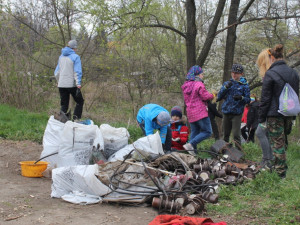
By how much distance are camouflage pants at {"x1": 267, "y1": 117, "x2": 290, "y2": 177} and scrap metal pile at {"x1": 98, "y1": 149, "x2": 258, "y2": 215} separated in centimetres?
39

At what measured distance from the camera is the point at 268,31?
1352 centimetres

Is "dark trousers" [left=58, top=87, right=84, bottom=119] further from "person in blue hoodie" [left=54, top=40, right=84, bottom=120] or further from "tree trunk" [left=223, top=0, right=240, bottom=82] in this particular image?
"tree trunk" [left=223, top=0, right=240, bottom=82]

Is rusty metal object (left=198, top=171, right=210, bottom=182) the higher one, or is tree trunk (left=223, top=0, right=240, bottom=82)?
tree trunk (left=223, top=0, right=240, bottom=82)

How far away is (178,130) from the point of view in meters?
7.26

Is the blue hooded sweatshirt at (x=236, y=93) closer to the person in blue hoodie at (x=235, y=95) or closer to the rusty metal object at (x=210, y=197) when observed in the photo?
the person in blue hoodie at (x=235, y=95)

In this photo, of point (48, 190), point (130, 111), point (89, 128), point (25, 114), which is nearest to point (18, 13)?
point (25, 114)

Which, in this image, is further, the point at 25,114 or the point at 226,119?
the point at 25,114

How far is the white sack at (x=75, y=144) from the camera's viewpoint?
5.63m

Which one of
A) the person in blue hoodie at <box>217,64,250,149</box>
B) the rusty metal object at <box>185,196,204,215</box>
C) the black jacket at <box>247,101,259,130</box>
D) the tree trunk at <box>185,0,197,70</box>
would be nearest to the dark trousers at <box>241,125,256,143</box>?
the black jacket at <box>247,101,259,130</box>

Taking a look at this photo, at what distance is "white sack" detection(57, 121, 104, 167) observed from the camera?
5.63 metres

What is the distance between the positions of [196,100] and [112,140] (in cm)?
177

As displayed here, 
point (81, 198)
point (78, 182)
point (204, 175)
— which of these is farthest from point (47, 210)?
point (204, 175)

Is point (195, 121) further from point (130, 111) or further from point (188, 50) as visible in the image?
point (130, 111)

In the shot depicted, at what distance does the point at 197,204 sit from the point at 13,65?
8.71 m
